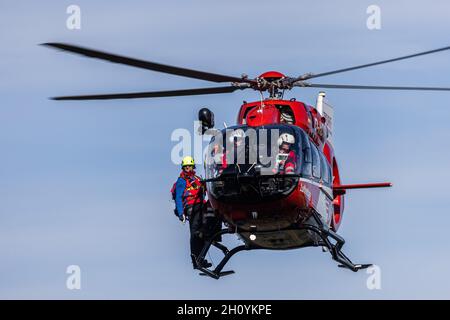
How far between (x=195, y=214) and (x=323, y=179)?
10.3 feet

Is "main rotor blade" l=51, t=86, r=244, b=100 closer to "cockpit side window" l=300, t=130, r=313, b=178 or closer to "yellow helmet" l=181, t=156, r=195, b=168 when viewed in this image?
"yellow helmet" l=181, t=156, r=195, b=168

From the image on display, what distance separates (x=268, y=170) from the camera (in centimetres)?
2589

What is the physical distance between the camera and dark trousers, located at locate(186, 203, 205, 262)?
28.6m

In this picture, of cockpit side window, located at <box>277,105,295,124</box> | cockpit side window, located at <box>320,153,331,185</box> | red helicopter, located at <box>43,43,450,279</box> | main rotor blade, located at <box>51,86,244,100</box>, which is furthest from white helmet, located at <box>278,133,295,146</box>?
main rotor blade, located at <box>51,86,244,100</box>

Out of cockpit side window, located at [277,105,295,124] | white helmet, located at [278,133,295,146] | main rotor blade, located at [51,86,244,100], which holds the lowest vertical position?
white helmet, located at [278,133,295,146]

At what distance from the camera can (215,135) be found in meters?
26.8

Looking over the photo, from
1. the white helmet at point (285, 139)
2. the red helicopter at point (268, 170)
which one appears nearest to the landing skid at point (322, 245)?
the red helicopter at point (268, 170)

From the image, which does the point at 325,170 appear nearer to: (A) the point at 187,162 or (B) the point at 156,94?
(A) the point at 187,162

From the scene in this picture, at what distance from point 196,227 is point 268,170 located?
11.3 feet

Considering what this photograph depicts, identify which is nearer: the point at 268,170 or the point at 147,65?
the point at 147,65

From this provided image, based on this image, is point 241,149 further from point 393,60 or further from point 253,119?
point 393,60

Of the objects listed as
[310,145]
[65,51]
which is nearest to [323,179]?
[310,145]

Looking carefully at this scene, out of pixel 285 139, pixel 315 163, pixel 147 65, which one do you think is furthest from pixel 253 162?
pixel 147 65

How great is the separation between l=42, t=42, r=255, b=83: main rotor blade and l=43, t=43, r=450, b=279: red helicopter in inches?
1.0
